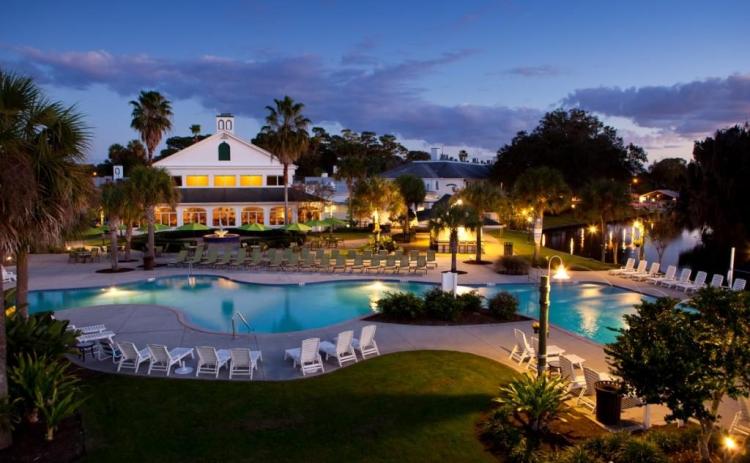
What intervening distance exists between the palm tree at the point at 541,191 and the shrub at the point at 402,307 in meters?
12.2

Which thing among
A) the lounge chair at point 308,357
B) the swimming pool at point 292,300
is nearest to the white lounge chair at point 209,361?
the lounge chair at point 308,357

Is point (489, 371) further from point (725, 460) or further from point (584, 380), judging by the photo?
point (725, 460)

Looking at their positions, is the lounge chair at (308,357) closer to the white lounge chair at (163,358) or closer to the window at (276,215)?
the white lounge chair at (163,358)

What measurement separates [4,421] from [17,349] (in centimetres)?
236

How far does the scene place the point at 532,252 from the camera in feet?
111

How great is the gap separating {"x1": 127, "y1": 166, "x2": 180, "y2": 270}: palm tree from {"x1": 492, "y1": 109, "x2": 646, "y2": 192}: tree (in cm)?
4752

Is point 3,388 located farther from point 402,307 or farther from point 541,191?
point 541,191

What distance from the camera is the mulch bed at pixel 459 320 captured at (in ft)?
53.4

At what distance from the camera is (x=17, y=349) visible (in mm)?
9586

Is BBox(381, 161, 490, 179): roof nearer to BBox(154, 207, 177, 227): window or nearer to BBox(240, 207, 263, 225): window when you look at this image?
BBox(240, 207, 263, 225): window

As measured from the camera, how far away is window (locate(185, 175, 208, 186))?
48.0 metres

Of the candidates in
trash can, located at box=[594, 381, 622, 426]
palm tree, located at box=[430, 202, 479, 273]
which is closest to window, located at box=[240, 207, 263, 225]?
palm tree, located at box=[430, 202, 479, 273]

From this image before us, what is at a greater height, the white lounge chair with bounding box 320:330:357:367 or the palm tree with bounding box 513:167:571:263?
the palm tree with bounding box 513:167:571:263

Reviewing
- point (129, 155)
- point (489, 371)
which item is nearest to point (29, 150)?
point (489, 371)
